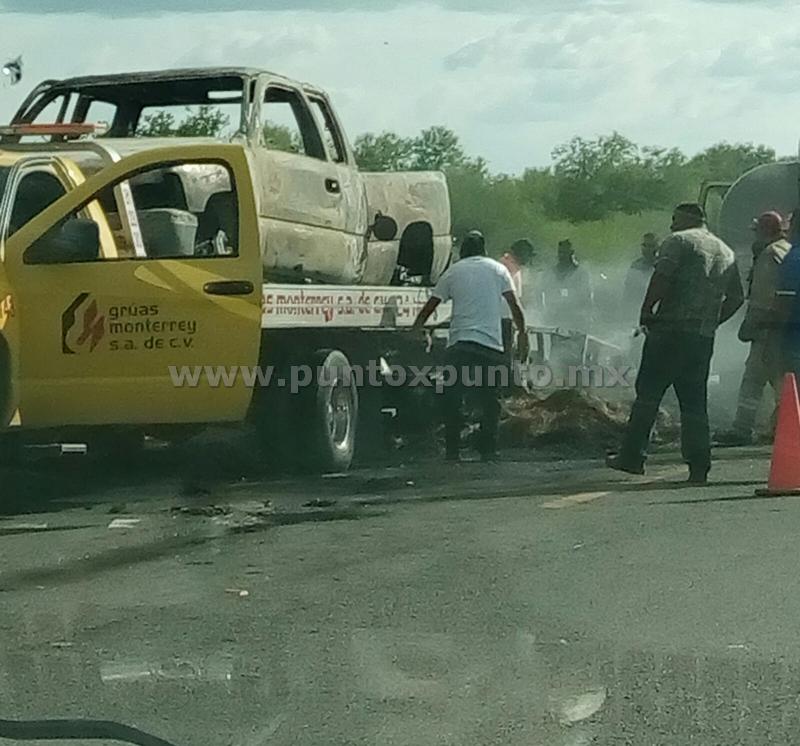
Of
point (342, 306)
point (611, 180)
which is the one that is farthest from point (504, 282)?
point (611, 180)

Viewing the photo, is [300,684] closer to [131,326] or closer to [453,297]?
[131,326]

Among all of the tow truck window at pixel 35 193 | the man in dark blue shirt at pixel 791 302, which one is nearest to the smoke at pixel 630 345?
the man in dark blue shirt at pixel 791 302

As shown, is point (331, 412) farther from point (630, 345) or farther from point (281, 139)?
point (630, 345)

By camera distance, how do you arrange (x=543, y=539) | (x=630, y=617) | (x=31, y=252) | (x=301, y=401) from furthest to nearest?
(x=301, y=401)
(x=31, y=252)
(x=543, y=539)
(x=630, y=617)

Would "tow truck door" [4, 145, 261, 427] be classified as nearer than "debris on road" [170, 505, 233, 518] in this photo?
No

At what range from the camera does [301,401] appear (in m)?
13.4

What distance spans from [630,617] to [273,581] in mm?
1808

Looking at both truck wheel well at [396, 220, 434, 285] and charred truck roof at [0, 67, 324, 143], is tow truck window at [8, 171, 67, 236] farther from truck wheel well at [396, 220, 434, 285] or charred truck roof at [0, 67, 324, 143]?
truck wheel well at [396, 220, 434, 285]

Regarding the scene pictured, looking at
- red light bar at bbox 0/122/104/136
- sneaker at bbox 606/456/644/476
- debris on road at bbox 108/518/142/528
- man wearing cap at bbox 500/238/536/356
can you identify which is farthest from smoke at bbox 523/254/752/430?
debris on road at bbox 108/518/142/528

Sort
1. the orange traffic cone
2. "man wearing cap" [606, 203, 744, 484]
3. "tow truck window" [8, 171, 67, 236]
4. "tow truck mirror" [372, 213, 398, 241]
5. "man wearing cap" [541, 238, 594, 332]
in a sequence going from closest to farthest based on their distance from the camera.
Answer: the orange traffic cone, "tow truck window" [8, 171, 67, 236], "man wearing cap" [606, 203, 744, 484], "tow truck mirror" [372, 213, 398, 241], "man wearing cap" [541, 238, 594, 332]

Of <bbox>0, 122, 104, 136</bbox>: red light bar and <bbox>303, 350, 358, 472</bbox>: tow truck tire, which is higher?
<bbox>0, 122, 104, 136</bbox>: red light bar

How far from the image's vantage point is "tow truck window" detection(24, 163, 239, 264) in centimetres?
1193

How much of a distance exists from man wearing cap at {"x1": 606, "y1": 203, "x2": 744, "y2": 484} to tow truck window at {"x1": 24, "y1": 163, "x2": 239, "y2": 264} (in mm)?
2801

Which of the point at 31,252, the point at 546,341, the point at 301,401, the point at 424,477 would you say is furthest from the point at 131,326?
the point at 546,341
